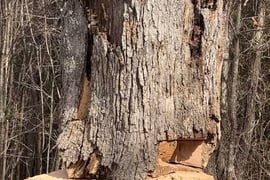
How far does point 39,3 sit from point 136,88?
15.7 feet

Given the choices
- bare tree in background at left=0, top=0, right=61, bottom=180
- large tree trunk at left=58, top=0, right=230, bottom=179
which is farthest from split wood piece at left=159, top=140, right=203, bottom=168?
bare tree in background at left=0, top=0, right=61, bottom=180

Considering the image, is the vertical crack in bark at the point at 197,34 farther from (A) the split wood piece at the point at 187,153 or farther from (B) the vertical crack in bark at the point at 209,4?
(A) the split wood piece at the point at 187,153

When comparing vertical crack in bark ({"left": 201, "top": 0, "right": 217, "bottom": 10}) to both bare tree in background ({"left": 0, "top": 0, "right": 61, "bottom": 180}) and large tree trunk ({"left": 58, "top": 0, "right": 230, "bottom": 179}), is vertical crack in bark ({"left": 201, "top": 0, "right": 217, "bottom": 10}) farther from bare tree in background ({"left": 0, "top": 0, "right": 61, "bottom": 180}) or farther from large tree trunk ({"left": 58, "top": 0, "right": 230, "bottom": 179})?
bare tree in background ({"left": 0, "top": 0, "right": 61, "bottom": 180})

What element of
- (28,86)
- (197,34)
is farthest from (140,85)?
(28,86)

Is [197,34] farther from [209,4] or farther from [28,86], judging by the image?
[28,86]

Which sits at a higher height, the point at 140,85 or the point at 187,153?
the point at 140,85

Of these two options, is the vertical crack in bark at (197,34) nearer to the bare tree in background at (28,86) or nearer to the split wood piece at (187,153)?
the split wood piece at (187,153)

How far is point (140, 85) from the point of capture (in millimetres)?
1705

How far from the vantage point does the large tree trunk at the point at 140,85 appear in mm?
1705

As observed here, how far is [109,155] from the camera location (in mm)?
1725

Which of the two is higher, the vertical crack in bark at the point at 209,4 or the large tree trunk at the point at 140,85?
the vertical crack in bark at the point at 209,4

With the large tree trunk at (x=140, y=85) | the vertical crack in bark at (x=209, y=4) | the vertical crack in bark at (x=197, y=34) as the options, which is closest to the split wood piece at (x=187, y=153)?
the large tree trunk at (x=140, y=85)

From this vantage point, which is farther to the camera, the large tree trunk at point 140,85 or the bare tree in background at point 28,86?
the bare tree in background at point 28,86

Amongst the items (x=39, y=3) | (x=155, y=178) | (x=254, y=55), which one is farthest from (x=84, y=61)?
(x=254, y=55)
